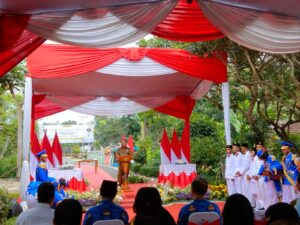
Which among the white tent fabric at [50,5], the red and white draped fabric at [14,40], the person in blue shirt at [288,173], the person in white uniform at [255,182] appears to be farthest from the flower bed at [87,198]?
the white tent fabric at [50,5]

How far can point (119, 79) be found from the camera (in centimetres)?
948

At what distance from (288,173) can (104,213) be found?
4.21m

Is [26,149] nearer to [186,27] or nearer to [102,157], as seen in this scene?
[186,27]

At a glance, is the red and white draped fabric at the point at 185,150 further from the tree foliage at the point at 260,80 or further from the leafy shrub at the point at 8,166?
the leafy shrub at the point at 8,166

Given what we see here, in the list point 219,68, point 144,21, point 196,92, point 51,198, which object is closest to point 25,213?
point 51,198

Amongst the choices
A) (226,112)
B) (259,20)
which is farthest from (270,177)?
(259,20)

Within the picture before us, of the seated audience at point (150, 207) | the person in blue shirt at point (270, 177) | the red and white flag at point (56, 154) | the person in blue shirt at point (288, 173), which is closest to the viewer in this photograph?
the seated audience at point (150, 207)

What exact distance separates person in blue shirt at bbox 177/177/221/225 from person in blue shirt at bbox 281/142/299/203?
3637 millimetres

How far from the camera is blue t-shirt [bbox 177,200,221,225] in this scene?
2762 millimetres

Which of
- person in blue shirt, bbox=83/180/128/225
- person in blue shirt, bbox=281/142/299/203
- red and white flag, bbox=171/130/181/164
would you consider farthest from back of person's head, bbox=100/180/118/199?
red and white flag, bbox=171/130/181/164

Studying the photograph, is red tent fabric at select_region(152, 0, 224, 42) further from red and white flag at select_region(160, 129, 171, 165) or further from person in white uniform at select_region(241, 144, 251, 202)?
red and white flag at select_region(160, 129, 171, 165)

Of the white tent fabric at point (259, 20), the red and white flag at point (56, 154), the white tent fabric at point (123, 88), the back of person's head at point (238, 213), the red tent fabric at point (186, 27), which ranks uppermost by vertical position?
the white tent fabric at point (123, 88)

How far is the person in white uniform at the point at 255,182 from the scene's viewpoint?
7.00m

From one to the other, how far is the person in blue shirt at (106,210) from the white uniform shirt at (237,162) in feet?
16.4
